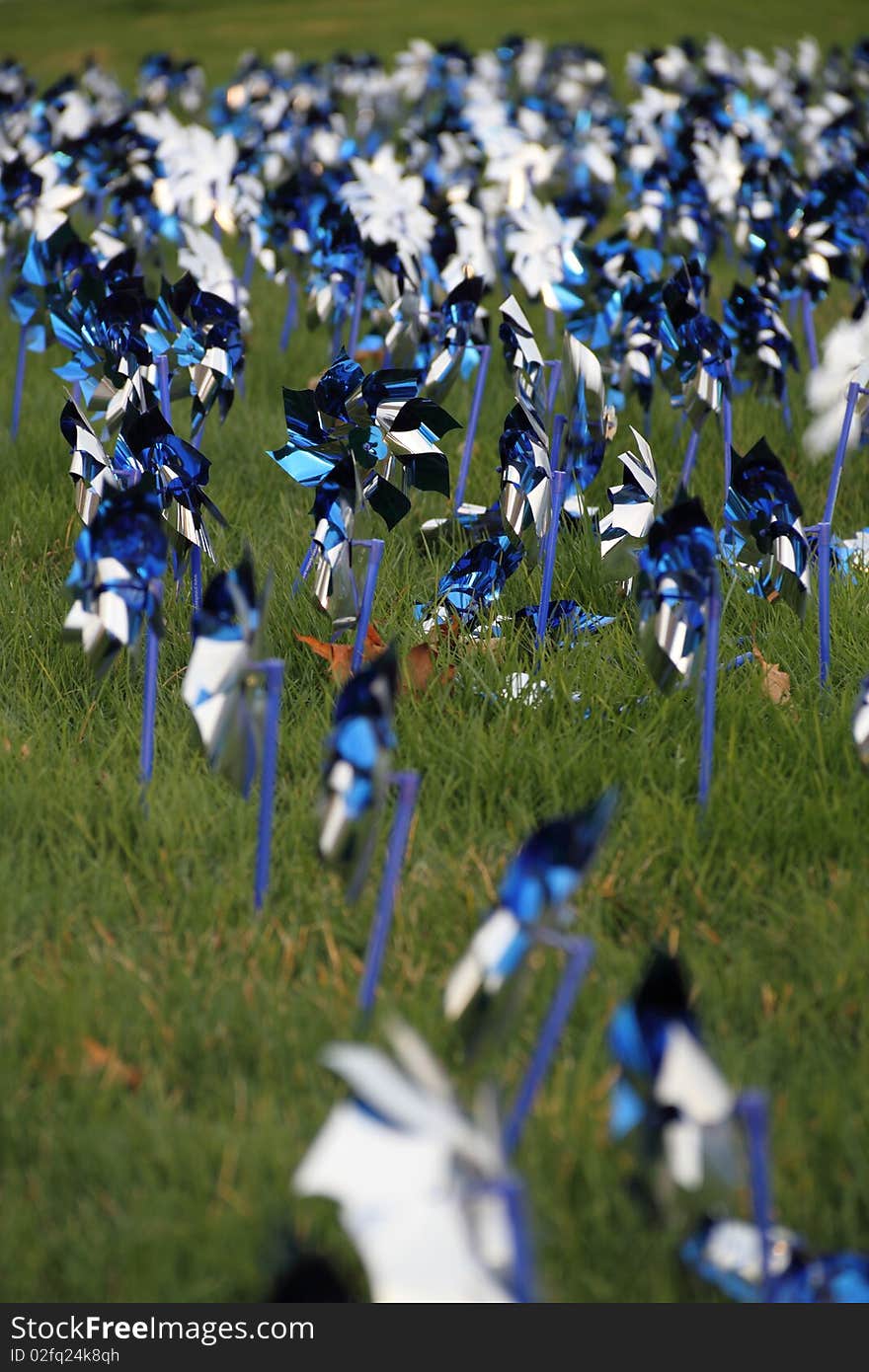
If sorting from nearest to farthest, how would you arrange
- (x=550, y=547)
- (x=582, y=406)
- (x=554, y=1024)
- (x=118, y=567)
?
(x=554, y=1024)
(x=118, y=567)
(x=550, y=547)
(x=582, y=406)

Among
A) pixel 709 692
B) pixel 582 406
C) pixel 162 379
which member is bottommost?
pixel 709 692

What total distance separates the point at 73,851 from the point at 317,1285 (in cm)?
94

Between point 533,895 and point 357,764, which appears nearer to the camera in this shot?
point 533,895

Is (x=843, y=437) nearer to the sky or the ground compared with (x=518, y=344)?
nearer to the ground

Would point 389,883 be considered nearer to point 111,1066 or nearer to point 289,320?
point 111,1066

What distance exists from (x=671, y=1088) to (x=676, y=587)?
0.85 meters

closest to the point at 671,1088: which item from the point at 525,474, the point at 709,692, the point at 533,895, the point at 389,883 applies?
the point at 533,895

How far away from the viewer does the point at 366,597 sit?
77.9 inches

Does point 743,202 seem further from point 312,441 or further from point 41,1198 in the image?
point 41,1198

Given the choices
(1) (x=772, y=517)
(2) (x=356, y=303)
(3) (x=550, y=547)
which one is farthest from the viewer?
(2) (x=356, y=303)

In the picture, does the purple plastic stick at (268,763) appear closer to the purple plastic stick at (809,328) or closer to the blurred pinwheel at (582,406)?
the blurred pinwheel at (582,406)

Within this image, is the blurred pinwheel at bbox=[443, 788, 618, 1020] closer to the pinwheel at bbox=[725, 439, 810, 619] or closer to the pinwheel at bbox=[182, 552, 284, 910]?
the pinwheel at bbox=[182, 552, 284, 910]

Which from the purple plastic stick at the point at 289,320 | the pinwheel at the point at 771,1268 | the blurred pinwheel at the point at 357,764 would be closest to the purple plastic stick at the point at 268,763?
the blurred pinwheel at the point at 357,764

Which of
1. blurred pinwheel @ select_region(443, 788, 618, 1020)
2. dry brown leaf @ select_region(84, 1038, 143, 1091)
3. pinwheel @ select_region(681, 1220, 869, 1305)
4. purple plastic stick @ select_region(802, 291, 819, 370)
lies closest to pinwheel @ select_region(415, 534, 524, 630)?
dry brown leaf @ select_region(84, 1038, 143, 1091)
